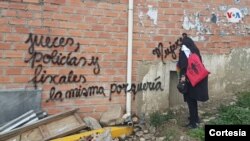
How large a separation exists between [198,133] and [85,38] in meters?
2.15

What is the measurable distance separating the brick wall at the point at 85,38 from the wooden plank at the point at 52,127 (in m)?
0.25

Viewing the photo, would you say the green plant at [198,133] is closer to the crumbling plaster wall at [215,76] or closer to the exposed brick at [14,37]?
the crumbling plaster wall at [215,76]

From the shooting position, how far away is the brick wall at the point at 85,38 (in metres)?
5.22

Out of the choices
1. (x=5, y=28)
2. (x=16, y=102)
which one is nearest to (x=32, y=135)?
(x=16, y=102)

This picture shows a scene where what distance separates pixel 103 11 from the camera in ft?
19.0

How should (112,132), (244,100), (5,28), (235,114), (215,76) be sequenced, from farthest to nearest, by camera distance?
(215,76), (244,100), (235,114), (112,132), (5,28)

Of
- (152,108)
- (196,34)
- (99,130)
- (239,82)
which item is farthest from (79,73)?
(239,82)

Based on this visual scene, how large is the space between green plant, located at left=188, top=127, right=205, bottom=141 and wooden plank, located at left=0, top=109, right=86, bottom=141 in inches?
59.7

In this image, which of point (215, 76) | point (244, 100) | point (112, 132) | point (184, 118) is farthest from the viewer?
point (215, 76)

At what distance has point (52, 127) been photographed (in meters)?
5.16

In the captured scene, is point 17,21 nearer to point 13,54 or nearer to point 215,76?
point 13,54

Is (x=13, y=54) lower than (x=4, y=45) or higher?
lower

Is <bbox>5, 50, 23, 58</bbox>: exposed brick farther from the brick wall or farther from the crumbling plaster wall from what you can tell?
the crumbling plaster wall

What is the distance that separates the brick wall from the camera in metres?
5.22
